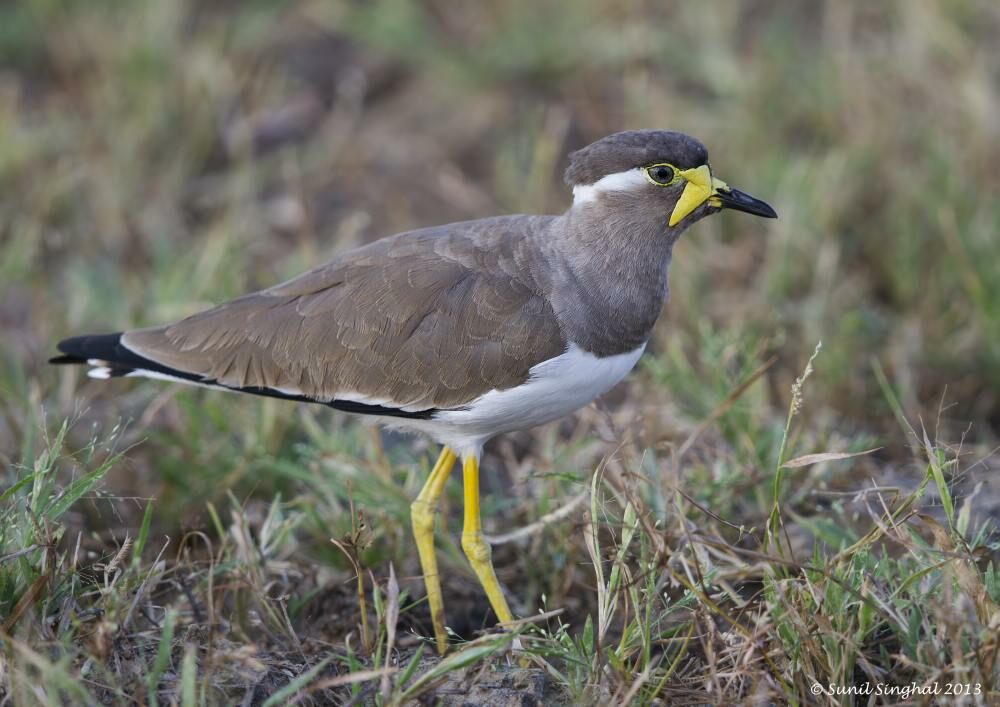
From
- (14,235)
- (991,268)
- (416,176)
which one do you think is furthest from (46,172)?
(991,268)

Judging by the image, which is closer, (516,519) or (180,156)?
(516,519)

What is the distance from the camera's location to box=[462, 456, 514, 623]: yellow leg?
3646 mm

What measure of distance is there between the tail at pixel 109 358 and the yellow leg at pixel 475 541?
39.6 inches

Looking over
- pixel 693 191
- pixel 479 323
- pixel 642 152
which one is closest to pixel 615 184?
pixel 642 152

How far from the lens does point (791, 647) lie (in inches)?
117

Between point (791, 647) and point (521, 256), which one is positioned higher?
point (521, 256)

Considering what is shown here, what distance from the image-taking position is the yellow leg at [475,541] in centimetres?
365

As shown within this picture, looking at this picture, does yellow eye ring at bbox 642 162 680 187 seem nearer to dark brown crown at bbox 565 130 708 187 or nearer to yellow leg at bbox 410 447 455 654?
dark brown crown at bbox 565 130 708 187

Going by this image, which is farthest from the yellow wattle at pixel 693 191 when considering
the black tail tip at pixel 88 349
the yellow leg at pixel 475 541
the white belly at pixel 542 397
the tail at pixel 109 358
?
the black tail tip at pixel 88 349

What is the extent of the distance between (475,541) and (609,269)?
964 millimetres

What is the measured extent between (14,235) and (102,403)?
1579mm

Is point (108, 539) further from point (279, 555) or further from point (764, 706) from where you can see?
point (764, 706)

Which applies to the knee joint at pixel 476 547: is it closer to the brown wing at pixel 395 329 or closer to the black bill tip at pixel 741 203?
the brown wing at pixel 395 329

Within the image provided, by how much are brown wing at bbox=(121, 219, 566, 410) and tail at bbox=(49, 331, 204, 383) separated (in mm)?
35
